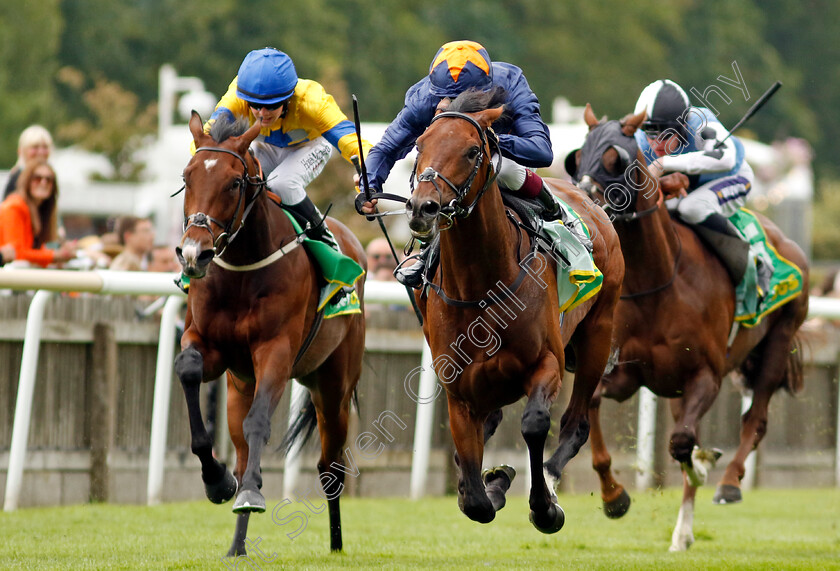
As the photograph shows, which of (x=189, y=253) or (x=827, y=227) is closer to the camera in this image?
(x=189, y=253)

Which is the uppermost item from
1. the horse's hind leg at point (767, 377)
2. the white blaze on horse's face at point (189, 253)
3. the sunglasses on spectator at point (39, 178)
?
the sunglasses on spectator at point (39, 178)

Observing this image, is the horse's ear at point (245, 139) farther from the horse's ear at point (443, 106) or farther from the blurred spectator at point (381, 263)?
the blurred spectator at point (381, 263)

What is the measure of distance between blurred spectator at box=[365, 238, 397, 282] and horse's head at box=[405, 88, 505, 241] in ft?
16.4

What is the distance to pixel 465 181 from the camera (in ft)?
17.1

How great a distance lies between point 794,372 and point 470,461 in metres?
4.07

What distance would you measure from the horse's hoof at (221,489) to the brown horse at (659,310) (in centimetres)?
210

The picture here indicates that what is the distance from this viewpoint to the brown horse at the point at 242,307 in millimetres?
6016

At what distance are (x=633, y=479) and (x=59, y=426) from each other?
487cm

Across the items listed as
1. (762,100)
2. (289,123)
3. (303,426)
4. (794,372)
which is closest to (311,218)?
(289,123)

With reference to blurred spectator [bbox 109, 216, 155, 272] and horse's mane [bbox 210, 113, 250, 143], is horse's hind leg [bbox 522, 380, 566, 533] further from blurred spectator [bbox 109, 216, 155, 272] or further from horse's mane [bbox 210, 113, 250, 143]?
blurred spectator [bbox 109, 216, 155, 272]

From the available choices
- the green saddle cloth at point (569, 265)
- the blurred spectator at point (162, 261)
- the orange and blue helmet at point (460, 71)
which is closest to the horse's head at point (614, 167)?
the green saddle cloth at point (569, 265)

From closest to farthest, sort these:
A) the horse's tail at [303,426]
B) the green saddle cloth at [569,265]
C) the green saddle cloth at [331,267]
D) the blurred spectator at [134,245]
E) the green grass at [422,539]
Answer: the green saddle cloth at [569,265], the green grass at [422,539], the green saddle cloth at [331,267], the horse's tail at [303,426], the blurred spectator at [134,245]

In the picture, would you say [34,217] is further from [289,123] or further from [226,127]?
[226,127]

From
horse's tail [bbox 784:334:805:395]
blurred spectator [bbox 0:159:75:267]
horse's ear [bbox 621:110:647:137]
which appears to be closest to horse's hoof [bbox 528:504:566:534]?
horse's ear [bbox 621:110:647:137]
